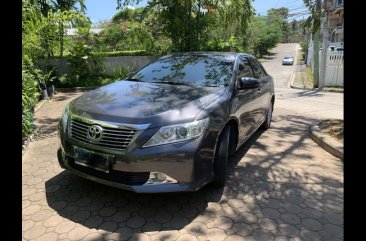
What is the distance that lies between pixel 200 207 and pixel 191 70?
6.27ft

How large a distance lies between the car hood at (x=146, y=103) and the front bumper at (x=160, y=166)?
225 millimetres

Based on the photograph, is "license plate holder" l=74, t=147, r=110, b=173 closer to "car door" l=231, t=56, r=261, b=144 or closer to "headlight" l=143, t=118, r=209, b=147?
"headlight" l=143, t=118, r=209, b=147

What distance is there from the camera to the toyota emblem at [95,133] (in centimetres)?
298

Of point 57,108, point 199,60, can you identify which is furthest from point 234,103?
point 57,108

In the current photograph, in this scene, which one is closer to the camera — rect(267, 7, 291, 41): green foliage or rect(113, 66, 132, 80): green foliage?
rect(113, 66, 132, 80): green foliage

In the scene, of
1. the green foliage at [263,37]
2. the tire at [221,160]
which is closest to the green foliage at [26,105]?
the tire at [221,160]

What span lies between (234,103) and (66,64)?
1099 centimetres

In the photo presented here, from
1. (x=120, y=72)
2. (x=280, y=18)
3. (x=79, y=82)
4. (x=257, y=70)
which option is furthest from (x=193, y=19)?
(x=280, y=18)

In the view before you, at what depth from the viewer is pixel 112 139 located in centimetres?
294

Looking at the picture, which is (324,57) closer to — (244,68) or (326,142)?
(326,142)

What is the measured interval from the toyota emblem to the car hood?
3.9 inches

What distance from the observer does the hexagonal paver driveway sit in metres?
2.90

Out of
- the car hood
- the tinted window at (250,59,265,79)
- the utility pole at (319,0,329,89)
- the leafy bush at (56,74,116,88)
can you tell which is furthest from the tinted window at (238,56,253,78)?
the utility pole at (319,0,329,89)
